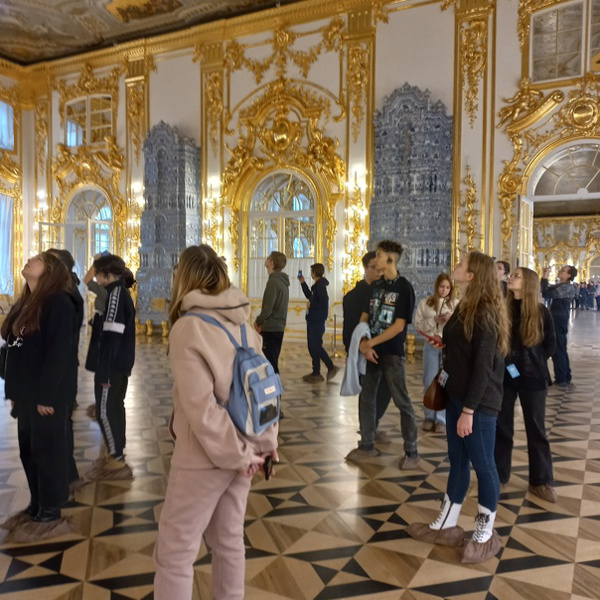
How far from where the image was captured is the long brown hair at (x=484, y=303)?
2.99m

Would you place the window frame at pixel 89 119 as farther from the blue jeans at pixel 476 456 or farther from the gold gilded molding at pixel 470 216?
the blue jeans at pixel 476 456

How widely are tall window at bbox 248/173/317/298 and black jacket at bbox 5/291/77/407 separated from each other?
29.4 ft

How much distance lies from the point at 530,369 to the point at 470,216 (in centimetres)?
701

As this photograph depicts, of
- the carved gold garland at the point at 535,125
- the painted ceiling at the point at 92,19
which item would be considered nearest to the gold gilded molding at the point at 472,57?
the carved gold garland at the point at 535,125

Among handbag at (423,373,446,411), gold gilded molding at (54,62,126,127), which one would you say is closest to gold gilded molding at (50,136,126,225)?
gold gilded molding at (54,62,126,127)

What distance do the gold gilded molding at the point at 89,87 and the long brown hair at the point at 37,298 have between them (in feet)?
38.9

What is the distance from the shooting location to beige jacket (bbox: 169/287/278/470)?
6.49ft

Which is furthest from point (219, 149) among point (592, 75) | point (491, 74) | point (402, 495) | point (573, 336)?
point (402, 495)

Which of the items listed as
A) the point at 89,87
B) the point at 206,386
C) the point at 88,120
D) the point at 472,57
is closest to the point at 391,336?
the point at 206,386

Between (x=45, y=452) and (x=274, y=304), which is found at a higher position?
(x=274, y=304)

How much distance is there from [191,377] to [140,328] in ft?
38.9

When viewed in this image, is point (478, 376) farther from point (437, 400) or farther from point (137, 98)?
point (137, 98)

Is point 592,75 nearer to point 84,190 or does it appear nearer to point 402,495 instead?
point 402,495

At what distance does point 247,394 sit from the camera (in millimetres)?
2043
